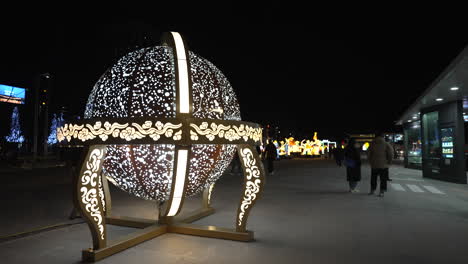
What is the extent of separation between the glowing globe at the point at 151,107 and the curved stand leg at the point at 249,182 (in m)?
0.45

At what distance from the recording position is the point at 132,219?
5586mm

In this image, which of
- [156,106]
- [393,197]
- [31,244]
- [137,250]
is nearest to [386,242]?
[137,250]

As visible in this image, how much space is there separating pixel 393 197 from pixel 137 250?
6.94 m

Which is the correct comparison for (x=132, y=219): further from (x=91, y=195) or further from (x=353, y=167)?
(x=353, y=167)

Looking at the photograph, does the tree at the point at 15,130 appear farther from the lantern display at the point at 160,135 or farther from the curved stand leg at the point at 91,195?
the curved stand leg at the point at 91,195

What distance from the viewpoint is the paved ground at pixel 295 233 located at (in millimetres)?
3969

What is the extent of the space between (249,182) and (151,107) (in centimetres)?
184

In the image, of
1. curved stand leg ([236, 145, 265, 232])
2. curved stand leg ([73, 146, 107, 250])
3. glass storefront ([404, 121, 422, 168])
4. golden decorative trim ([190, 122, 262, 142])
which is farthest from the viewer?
glass storefront ([404, 121, 422, 168])

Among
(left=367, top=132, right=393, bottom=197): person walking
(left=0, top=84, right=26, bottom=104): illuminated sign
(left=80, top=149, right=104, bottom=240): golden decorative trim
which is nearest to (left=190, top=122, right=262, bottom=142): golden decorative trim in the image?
(left=80, top=149, right=104, bottom=240): golden decorative trim

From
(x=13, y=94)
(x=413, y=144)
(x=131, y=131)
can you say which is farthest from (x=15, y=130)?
(x=131, y=131)

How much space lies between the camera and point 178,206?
4.68 m

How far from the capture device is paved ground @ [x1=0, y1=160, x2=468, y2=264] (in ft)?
13.0

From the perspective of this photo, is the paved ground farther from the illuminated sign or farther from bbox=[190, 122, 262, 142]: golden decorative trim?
the illuminated sign

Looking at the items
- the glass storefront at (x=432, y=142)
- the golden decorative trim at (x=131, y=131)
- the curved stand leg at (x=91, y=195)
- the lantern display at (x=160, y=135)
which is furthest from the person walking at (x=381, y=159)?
the curved stand leg at (x=91, y=195)
